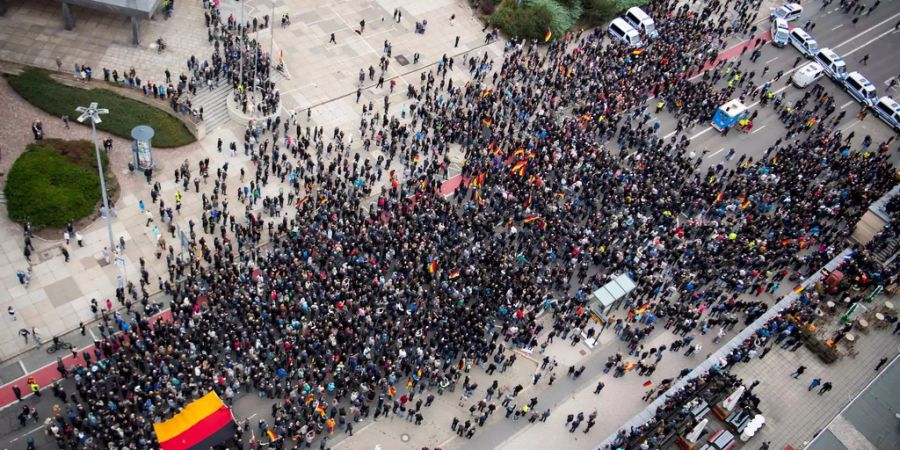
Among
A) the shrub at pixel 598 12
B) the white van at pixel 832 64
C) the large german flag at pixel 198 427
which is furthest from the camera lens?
the shrub at pixel 598 12

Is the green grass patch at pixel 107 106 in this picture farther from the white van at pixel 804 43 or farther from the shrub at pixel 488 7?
the white van at pixel 804 43

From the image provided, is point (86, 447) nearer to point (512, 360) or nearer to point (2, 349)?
point (2, 349)

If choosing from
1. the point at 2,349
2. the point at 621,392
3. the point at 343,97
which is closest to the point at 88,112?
the point at 2,349

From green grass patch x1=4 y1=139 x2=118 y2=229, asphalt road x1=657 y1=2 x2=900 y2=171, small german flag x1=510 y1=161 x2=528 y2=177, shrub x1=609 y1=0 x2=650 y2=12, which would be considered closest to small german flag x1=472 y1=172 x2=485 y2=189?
small german flag x1=510 y1=161 x2=528 y2=177

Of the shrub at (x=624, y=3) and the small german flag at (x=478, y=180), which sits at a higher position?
the shrub at (x=624, y=3)

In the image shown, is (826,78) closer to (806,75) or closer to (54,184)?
(806,75)

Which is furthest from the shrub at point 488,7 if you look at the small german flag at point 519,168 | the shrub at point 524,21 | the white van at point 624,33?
the small german flag at point 519,168
